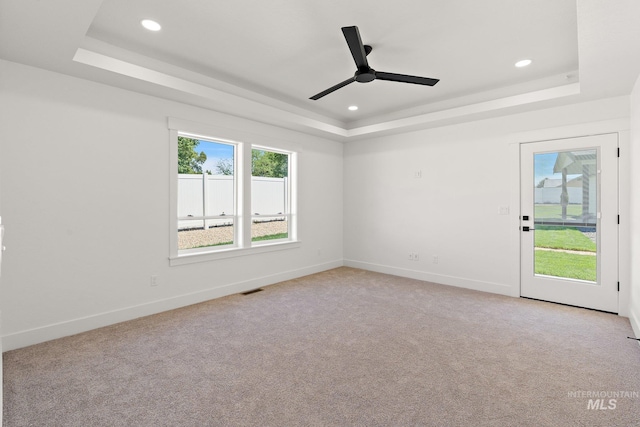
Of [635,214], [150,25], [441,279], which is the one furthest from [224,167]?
[635,214]

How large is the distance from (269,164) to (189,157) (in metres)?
1.34

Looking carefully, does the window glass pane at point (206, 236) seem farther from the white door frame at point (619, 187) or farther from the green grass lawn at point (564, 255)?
the green grass lawn at point (564, 255)

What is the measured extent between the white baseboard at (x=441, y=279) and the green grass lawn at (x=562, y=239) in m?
0.75

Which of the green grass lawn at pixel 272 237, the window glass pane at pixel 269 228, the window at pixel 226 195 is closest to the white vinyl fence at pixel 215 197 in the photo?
the window at pixel 226 195

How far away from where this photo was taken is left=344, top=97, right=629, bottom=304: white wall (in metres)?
4.05

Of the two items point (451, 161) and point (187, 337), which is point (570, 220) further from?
point (187, 337)

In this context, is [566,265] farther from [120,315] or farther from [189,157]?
[120,315]

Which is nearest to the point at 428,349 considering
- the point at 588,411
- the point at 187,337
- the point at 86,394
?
the point at 588,411

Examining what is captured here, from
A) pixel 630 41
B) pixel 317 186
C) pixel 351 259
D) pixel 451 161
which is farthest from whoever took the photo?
pixel 351 259

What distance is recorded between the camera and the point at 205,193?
429 cm

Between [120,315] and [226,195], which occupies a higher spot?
[226,195]

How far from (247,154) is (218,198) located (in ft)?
2.53

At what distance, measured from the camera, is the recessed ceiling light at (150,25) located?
268cm

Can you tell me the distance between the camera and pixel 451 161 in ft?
15.9
